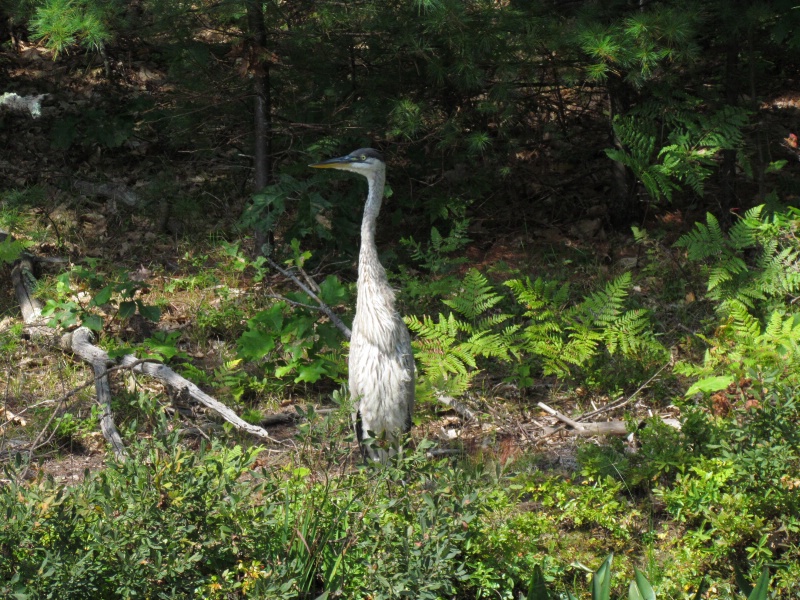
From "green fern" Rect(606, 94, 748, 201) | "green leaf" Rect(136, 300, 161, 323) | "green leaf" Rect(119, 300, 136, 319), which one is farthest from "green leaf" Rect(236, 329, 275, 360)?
"green fern" Rect(606, 94, 748, 201)

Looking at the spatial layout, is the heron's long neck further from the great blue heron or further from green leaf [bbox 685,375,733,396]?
green leaf [bbox 685,375,733,396]

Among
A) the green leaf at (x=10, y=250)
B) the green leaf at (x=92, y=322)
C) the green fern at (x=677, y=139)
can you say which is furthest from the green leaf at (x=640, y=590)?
the green leaf at (x=10, y=250)

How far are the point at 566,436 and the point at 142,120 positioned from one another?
225 inches

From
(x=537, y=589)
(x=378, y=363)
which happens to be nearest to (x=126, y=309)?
(x=378, y=363)

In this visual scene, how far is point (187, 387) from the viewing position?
17.3ft

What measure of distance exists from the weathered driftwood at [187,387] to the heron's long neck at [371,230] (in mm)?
1086

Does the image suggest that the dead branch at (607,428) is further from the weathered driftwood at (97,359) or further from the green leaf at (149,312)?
the green leaf at (149,312)

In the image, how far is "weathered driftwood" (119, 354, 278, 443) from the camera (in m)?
4.95

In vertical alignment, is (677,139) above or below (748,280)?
above

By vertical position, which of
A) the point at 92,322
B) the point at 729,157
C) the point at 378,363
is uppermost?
the point at 729,157

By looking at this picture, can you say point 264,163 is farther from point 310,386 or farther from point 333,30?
point 310,386

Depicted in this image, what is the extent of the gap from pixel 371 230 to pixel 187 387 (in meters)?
1.47

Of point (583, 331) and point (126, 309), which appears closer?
point (583, 331)

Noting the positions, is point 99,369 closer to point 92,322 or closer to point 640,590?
point 92,322
